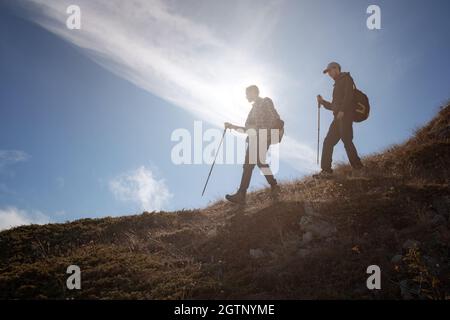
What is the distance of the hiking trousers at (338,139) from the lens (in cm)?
1257

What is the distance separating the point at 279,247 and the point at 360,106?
19.0 ft

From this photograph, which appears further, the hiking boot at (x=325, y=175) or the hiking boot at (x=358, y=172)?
the hiking boot at (x=325, y=175)

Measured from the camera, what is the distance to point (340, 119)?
41.2 ft

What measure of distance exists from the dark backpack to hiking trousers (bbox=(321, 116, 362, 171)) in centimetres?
26

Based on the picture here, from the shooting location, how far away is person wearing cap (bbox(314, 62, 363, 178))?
40.9ft

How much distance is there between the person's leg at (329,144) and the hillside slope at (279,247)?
0.50 m

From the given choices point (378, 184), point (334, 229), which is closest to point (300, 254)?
point (334, 229)

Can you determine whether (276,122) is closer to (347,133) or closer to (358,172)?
(347,133)

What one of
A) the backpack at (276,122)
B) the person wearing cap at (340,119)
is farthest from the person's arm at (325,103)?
the backpack at (276,122)

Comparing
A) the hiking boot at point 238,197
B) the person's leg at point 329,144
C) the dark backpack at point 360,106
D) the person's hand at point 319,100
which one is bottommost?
the hiking boot at point 238,197

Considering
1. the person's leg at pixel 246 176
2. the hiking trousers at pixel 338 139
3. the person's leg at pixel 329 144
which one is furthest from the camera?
the person's leg at pixel 329 144

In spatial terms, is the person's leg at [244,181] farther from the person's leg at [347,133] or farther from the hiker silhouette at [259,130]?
the person's leg at [347,133]

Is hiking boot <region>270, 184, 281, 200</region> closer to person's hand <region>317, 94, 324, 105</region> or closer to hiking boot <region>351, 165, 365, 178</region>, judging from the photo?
hiking boot <region>351, 165, 365, 178</region>
